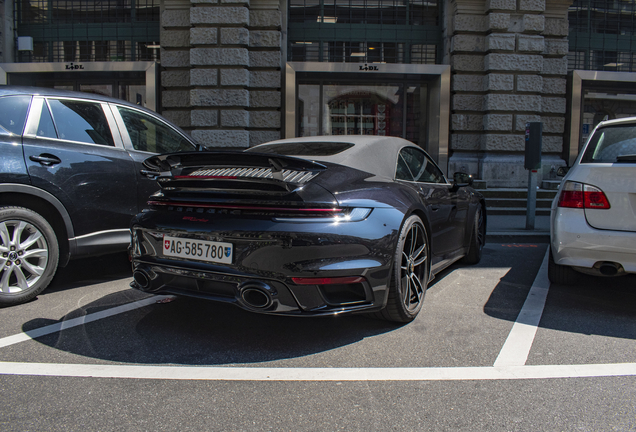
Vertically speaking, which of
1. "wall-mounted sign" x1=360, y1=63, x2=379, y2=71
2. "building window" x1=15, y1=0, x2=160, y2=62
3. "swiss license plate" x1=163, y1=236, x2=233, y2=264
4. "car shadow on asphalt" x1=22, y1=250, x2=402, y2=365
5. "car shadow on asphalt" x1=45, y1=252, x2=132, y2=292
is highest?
"building window" x1=15, y1=0, x2=160, y2=62

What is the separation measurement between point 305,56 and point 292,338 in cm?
1098

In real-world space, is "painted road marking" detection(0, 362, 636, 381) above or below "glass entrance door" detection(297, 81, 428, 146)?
below

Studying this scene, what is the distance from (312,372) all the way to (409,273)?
42.3 inches

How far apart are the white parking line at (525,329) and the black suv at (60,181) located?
10.4ft

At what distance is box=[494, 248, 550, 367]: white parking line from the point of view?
8.93 feet

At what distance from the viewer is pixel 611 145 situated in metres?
3.93

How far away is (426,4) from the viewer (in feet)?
42.3

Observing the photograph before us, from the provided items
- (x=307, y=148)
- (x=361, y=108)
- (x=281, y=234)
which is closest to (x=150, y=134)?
(x=307, y=148)

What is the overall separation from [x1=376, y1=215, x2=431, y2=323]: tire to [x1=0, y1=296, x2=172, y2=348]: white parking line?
1.79 meters

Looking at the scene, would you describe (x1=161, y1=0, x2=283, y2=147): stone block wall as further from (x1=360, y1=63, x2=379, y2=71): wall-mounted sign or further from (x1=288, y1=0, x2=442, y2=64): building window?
(x1=360, y1=63, x2=379, y2=71): wall-mounted sign

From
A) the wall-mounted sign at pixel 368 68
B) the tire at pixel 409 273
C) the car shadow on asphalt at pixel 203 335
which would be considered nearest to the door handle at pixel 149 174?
the car shadow on asphalt at pixel 203 335

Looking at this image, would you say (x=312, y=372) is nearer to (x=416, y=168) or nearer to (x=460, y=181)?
(x=416, y=168)

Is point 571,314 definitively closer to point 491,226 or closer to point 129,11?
point 491,226

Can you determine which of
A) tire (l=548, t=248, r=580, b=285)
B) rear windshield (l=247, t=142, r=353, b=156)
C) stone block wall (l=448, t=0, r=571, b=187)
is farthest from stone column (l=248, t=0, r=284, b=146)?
tire (l=548, t=248, r=580, b=285)
